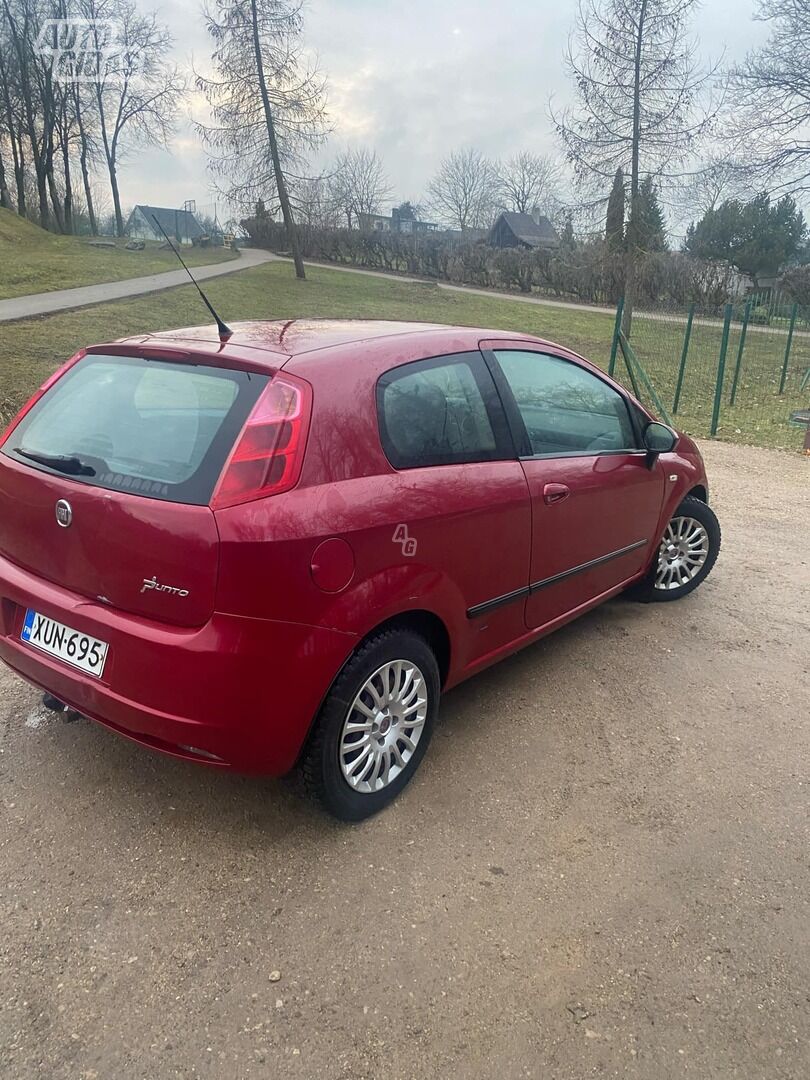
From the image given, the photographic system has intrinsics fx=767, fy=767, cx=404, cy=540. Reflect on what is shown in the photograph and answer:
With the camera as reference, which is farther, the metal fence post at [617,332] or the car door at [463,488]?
the metal fence post at [617,332]

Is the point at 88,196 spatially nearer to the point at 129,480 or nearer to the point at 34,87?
the point at 34,87

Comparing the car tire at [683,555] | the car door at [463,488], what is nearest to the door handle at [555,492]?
the car door at [463,488]

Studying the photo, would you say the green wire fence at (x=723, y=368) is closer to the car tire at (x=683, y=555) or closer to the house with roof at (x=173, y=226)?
the car tire at (x=683, y=555)

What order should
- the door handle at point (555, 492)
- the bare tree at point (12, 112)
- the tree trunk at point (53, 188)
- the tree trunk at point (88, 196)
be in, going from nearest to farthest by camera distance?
1. the door handle at point (555, 492)
2. the bare tree at point (12, 112)
3. the tree trunk at point (53, 188)
4. the tree trunk at point (88, 196)

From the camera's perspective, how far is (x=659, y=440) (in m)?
4.00

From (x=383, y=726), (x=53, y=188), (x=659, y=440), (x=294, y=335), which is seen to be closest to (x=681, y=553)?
(x=659, y=440)

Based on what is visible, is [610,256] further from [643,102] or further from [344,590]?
[344,590]

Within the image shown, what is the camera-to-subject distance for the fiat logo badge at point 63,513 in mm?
2416

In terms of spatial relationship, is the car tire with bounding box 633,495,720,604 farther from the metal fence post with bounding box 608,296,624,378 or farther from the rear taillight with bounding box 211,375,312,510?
the metal fence post with bounding box 608,296,624,378

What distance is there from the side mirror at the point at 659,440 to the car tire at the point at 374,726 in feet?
6.28

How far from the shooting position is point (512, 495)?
3021 millimetres

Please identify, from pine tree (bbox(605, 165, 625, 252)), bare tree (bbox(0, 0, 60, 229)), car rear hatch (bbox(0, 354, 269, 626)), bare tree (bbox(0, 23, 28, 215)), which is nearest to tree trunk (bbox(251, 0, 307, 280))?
pine tree (bbox(605, 165, 625, 252))

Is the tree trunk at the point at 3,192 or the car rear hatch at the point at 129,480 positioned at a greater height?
the tree trunk at the point at 3,192

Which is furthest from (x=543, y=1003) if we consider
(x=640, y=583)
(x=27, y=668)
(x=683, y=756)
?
(x=640, y=583)
